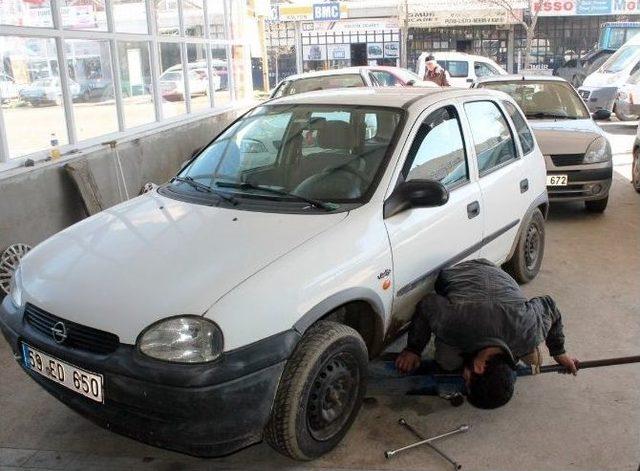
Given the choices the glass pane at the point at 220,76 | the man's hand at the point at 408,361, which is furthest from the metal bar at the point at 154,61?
the man's hand at the point at 408,361

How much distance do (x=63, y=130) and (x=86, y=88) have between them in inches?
26.9

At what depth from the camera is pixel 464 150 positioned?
12.4 ft

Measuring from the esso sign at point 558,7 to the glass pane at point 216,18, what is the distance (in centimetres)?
1999

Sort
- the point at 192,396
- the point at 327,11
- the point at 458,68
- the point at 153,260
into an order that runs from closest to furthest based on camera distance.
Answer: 1. the point at 192,396
2. the point at 153,260
3. the point at 458,68
4. the point at 327,11

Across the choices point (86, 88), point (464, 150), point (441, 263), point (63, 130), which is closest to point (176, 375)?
point (441, 263)

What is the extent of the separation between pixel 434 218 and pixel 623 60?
14.3 m

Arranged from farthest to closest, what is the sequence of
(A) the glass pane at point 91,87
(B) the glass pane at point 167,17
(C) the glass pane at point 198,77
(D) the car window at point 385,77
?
(D) the car window at point 385,77
(C) the glass pane at point 198,77
(B) the glass pane at point 167,17
(A) the glass pane at point 91,87

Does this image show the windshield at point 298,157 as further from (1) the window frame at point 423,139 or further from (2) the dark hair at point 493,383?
(2) the dark hair at point 493,383

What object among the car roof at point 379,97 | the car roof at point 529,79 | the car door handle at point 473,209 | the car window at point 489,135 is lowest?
the car door handle at point 473,209

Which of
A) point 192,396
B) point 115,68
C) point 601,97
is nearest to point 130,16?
point 115,68

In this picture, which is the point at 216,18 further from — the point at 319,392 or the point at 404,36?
the point at 404,36

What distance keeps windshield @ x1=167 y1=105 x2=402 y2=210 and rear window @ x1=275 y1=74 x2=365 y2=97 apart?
5.45 m

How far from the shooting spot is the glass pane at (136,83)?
7.45 metres

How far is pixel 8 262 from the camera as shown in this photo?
15.6 ft
